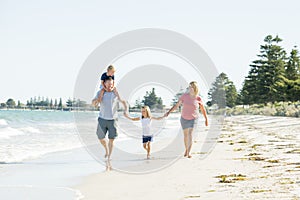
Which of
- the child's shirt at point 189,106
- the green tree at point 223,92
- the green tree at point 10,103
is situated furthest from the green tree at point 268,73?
the green tree at point 10,103

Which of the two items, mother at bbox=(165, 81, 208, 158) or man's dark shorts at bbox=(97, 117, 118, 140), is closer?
man's dark shorts at bbox=(97, 117, 118, 140)

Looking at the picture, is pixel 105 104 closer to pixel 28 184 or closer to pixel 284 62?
Answer: pixel 28 184

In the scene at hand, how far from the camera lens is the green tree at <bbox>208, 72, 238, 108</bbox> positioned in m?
80.6

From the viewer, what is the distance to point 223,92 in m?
82.1

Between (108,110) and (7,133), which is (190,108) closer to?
(108,110)

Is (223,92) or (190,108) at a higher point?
(223,92)

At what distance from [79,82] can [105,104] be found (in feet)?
16.8

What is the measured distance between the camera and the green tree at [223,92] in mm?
80562

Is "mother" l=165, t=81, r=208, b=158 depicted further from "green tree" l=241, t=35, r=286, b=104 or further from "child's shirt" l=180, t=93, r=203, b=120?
"green tree" l=241, t=35, r=286, b=104

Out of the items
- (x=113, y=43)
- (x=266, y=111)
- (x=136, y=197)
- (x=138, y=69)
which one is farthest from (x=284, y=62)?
(x=136, y=197)

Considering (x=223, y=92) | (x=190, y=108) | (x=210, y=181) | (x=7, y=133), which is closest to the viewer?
(x=210, y=181)

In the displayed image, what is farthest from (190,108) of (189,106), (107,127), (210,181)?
(210,181)

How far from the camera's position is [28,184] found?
6.51 metres

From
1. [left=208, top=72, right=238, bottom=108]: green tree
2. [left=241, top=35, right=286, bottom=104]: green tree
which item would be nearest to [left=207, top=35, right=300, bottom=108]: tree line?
[left=241, top=35, right=286, bottom=104]: green tree
